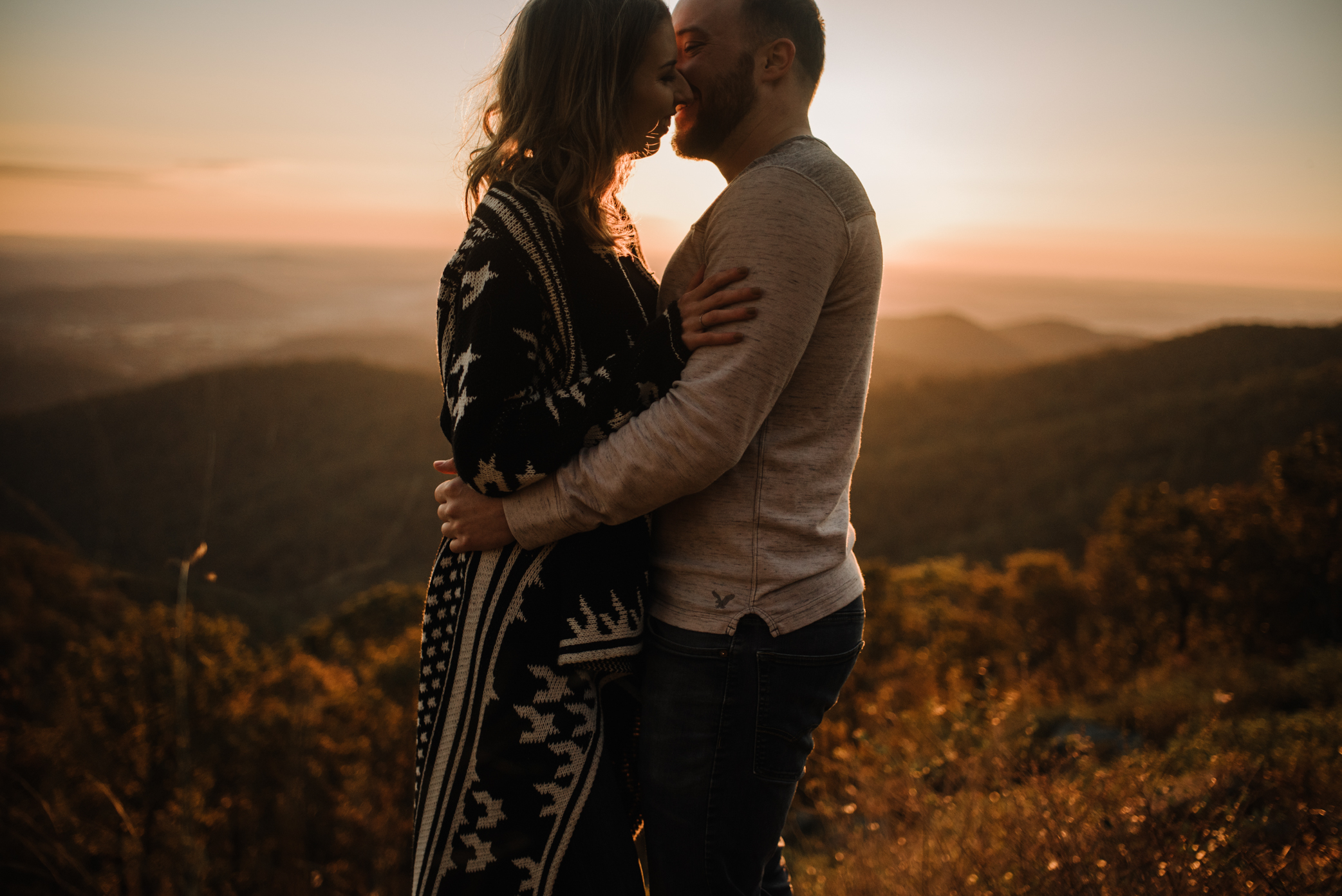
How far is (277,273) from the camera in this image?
24781 mm

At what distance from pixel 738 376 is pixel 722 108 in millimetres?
579

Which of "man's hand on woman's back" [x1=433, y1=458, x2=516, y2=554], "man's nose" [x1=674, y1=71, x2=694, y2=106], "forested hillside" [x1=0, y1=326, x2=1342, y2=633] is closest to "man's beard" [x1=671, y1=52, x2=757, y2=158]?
"man's nose" [x1=674, y1=71, x2=694, y2=106]

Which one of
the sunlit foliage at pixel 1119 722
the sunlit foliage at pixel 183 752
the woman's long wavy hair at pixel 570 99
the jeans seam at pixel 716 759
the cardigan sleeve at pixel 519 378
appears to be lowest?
the sunlit foliage at pixel 183 752

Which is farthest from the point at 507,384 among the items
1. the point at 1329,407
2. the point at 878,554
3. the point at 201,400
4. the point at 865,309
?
the point at 201,400

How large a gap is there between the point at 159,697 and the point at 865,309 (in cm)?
1238

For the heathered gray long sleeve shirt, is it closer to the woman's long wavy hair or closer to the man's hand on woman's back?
the man's hand on woman's back

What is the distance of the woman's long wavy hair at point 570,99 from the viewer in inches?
45.9

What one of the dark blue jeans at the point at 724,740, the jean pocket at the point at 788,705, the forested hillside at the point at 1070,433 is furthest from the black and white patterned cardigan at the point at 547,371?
the forested hillside at the point at 1070,433

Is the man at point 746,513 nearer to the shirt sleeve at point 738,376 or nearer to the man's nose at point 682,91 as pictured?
the shirt sleeve at point 738,376

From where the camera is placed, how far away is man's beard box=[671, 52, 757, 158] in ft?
4.18

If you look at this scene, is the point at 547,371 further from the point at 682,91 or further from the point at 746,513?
the point at 682,91

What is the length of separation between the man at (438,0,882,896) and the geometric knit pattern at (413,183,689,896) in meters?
0.06

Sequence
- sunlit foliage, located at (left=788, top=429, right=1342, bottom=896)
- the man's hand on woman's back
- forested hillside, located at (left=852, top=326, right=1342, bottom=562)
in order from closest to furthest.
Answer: the man's hand on woman's back, sunlit foliage, located at (left=788, top=429, right=1342, bottom=896), forested hillside, located at (left=852, top=326, right=1342, bottom=562)

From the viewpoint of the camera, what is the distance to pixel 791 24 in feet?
4.19
